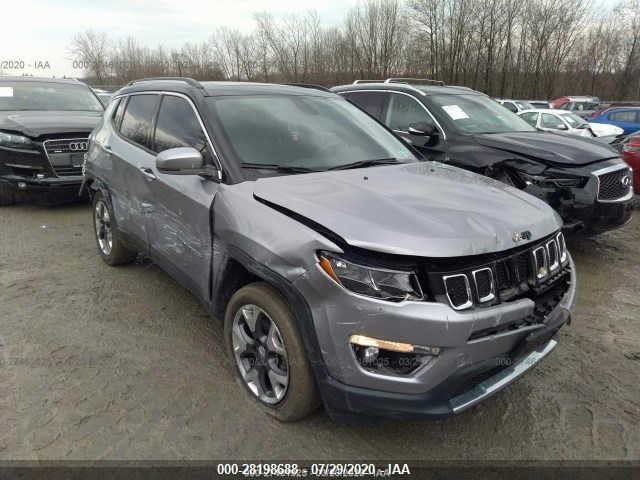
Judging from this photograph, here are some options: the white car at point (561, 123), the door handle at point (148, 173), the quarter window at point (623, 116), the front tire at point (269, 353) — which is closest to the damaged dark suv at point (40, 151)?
the door handle at point (148, 173)

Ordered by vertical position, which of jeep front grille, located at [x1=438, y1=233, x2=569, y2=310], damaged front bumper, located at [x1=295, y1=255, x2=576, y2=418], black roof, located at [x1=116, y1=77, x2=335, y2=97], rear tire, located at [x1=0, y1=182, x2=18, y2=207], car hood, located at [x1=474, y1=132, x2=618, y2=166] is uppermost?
black roof, located at [x1=116, y1=77, x2=335, y2=97]

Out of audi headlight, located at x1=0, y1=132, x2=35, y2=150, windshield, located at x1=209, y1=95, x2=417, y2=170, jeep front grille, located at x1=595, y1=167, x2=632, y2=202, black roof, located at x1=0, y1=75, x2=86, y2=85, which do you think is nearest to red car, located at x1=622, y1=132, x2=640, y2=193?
jeep front grille, located at x1=595, y1=167, x2=632, y2=202

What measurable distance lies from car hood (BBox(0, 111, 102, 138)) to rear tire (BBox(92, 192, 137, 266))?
97.8 inches

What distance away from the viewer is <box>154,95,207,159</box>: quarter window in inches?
122

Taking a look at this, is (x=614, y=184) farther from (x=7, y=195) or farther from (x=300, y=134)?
(x=7, y=195)

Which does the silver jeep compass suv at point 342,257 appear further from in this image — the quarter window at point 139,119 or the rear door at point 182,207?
the quarter window at point 139,119

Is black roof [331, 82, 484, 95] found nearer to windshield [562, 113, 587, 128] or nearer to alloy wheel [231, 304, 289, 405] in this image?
alloy wheel [231, 304, 289, 405]

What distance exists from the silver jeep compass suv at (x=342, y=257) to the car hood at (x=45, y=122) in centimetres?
401

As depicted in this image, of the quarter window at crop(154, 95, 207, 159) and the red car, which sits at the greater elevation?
the quarter window at crop(154, 95, 207, 159)

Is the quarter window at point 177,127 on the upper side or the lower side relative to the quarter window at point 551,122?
upper

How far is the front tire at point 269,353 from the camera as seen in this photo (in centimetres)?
231

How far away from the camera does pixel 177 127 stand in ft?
11.0

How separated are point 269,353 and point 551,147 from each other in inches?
157

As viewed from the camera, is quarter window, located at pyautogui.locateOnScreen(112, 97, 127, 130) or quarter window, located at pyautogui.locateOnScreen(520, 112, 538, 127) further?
quarter window, located at pyautogui.locateOnScreen(520, 112, 538, 127)
